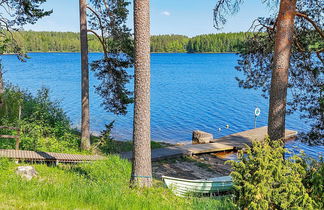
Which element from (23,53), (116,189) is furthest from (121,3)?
(116,189)

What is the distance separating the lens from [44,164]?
9.02 metres

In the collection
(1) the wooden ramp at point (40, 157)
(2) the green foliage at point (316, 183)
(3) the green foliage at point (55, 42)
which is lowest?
(1) the wooden ramp at point (40, 157)

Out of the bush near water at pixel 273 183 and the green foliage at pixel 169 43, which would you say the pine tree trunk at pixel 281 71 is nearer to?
the bush near water at pixel 273 183

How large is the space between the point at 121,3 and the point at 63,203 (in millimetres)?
9369

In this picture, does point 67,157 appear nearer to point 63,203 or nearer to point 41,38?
point 63,203

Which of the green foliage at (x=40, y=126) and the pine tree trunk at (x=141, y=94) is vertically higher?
the pine tree trunk at (x=141, y=94)

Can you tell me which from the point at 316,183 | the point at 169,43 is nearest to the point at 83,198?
the point at 316,183

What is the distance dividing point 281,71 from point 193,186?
3.36 metres

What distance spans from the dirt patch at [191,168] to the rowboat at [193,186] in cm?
327

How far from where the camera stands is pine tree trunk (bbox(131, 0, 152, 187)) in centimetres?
621

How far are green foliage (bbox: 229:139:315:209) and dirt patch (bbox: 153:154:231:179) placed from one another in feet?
18.6

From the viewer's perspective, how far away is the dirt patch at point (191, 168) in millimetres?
10962

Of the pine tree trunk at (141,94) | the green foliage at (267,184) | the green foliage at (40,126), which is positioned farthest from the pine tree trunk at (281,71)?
the green foliage at (40,126)

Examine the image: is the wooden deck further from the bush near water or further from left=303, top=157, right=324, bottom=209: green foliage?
left=303, top=157, right=324, bottom=209: green foliage
